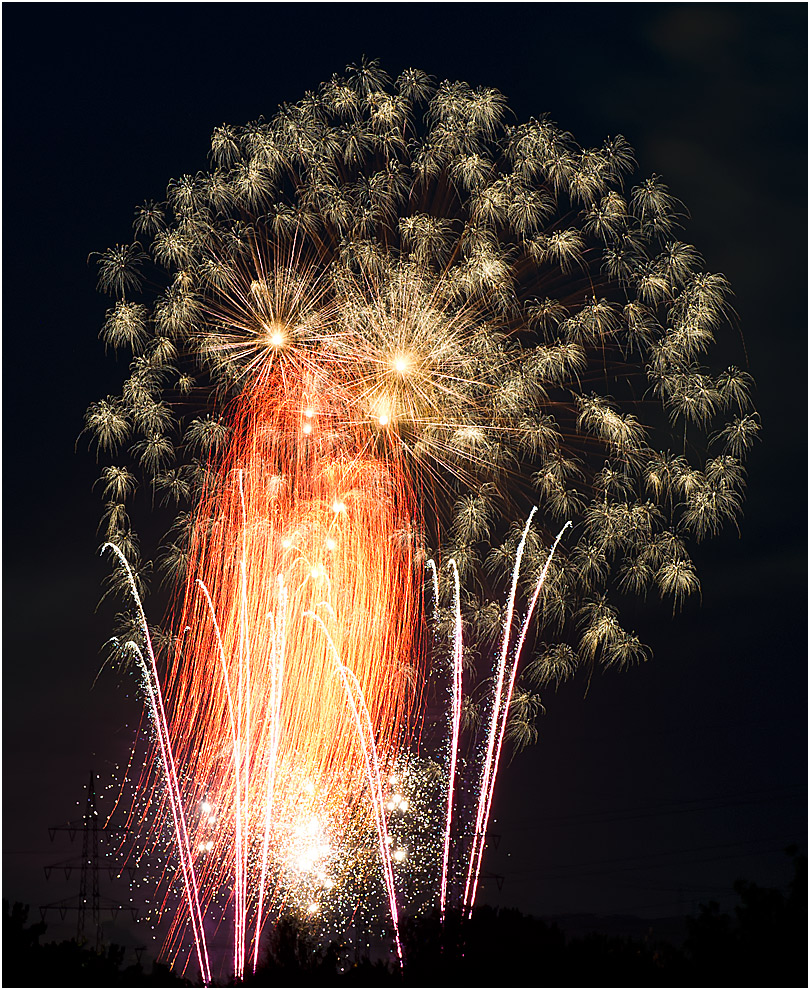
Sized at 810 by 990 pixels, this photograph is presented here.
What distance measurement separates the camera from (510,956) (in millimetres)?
22141

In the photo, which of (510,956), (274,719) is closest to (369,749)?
(274,719)

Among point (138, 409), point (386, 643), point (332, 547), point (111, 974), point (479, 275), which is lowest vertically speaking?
point (111, 974)

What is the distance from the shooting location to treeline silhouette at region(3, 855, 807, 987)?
19188 millimetres

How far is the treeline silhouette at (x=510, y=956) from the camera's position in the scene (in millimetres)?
19188

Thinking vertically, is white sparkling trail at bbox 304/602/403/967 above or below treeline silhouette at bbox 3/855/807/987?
above

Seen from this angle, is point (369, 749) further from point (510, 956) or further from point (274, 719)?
point (510, 956)

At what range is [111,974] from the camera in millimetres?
24203

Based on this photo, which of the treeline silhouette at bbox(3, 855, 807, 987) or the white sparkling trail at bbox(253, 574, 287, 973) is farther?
the white sparkling trail at bbox(253, 574, 287, 973)

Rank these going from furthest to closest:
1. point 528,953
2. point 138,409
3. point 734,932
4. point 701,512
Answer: point 138,409 < point 701,512 < point 528,953 < point 734,932

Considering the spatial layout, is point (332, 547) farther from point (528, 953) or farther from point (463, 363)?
point (528, 953)

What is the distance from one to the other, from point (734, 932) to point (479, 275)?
18.3 metres

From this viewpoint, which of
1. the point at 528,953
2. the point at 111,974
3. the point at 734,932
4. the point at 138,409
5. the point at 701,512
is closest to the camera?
the point at 734,932

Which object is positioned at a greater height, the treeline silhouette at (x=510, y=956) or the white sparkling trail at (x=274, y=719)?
the white sparkling trail at (x=274, y=719)

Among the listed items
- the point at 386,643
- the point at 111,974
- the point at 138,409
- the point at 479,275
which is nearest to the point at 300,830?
the point at 386,643
